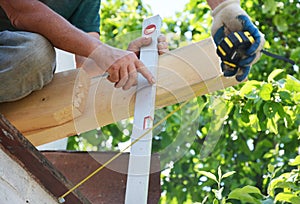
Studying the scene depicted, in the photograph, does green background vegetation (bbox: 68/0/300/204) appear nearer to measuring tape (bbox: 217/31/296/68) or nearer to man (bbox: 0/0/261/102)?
man (bbox: 0/0/261/102)

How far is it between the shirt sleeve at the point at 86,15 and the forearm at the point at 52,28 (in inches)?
15.6

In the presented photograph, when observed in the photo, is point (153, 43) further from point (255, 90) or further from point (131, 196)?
point (255, 90)

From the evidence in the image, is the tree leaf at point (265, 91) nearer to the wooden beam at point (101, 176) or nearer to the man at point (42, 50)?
the wooden beam at point (101, 176)

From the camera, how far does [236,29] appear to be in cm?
200

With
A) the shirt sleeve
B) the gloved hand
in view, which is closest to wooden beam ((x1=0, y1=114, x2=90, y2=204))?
the gloved hand

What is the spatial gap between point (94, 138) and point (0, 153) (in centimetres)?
38

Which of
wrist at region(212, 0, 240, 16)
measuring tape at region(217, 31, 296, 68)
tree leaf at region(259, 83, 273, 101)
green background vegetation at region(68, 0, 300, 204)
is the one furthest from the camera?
green background vegetation at region(68, 0, 300, 204)

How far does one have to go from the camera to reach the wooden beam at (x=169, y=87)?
7.25 ft

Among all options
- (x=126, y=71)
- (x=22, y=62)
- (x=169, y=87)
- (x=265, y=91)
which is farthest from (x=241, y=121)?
(x=22, y=62)

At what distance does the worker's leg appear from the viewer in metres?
2.13

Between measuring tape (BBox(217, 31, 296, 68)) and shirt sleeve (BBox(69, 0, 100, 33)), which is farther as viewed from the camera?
shirt sleeve (BBox(69, 0, 100, 33))

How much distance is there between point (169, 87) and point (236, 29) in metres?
0.33

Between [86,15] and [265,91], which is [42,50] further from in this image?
[265,91]

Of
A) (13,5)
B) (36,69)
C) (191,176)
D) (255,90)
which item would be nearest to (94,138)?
(36,69)
